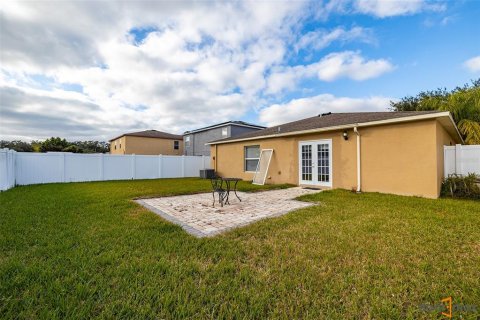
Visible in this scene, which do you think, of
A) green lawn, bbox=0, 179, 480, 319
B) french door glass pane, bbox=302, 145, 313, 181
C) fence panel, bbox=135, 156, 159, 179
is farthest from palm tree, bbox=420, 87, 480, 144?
fence panel, bbox=135, 156, 159, 179

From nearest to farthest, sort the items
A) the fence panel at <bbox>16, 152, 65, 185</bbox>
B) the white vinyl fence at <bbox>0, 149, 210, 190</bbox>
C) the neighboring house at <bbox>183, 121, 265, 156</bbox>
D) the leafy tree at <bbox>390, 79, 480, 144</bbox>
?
the white vinyl fence at <bbox>0, 149, 210, 190</bbox> → the fence panel at <bbox>16, 152, 65, 185</bbox> → the leafy tree at <bbox>390, 79, 480, 144</bbox> → the neighboring house at <bbox>183, 121, 265, 156</bbox>

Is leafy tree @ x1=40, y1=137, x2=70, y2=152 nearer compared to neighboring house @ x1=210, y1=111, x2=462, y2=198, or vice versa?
neighboring house @ x1=210, y1=111, x2=462, y2=198

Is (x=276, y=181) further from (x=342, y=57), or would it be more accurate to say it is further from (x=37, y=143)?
(x=37, y=143)

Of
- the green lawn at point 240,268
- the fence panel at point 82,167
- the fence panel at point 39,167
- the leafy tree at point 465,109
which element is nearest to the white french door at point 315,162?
the green lawn at point 240,268

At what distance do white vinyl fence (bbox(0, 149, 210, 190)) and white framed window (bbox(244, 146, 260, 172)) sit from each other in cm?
592

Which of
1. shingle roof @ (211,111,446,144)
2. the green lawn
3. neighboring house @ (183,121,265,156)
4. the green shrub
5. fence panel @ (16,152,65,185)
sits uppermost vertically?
neighboring house @ (183,121,265,156)

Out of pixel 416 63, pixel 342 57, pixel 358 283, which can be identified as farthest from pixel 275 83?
pixel 358 283

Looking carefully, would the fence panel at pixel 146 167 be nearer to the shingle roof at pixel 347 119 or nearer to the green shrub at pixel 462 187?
the shingle roof at pixel 347 119

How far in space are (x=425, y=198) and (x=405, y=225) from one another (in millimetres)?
3758

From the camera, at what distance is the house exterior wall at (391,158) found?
22.8 feet

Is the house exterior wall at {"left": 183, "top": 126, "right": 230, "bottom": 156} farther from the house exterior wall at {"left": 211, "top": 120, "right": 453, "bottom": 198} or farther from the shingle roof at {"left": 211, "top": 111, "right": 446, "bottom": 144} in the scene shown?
the house exterior wall at {"left": 211, "top": 120, "right": 453, "bottom": 198}

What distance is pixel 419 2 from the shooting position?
738 cm

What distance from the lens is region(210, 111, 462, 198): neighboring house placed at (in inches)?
276

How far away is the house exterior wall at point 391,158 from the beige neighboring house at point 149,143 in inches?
917
